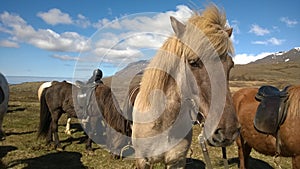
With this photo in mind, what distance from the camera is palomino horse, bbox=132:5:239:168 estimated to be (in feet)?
7.27

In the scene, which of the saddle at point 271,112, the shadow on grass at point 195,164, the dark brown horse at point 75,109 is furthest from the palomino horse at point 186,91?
the shadow on grass at point 195,164

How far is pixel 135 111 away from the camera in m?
3.09

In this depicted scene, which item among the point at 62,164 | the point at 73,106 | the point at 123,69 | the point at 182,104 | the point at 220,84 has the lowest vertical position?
the point at 62,164

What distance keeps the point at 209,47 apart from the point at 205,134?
85cm

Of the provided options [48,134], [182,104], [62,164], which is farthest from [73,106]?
[182,104]

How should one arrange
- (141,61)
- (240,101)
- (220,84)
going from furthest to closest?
1. (240,101)
2. (141,61)
3. (220,84)

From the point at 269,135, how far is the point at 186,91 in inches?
129

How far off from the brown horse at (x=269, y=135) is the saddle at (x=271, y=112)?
0.09 meters

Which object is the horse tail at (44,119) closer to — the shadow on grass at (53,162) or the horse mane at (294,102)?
the shadow on grass at (53,162)

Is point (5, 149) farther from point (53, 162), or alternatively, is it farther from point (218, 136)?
point (218, 136)

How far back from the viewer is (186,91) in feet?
8.01

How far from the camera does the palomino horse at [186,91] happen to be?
2.21 meters

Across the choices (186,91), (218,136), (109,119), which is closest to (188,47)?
(186,91)

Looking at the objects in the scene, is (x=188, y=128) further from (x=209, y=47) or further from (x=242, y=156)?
(x=242, y=156)
